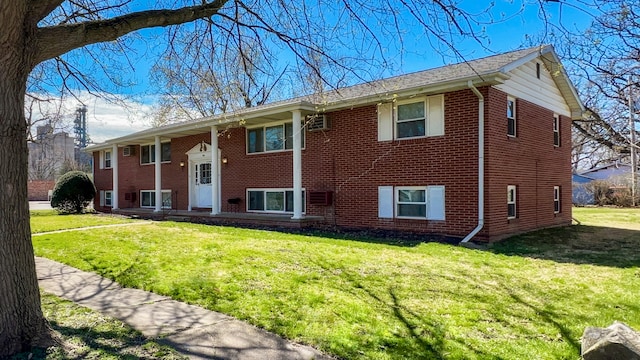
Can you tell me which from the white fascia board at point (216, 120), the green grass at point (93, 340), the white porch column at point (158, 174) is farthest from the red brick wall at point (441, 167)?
the green grass at point (93, 340)

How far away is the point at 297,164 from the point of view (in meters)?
13.7

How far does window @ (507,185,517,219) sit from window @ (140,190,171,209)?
14.8 metres

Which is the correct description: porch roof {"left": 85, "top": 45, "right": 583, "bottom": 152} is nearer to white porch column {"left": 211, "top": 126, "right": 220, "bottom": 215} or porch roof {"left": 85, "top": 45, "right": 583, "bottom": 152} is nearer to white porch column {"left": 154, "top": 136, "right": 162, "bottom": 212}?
white porch column {"left": 211, "top": 126, "right": 220, "bottom": 215}

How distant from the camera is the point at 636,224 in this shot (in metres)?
15.3

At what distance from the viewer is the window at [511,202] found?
12020 mm

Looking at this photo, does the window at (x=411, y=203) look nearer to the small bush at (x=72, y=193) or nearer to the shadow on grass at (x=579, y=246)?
Result: the shadow on grass at (x=579, y=246)

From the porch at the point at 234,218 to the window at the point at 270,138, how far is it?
95.2 inches

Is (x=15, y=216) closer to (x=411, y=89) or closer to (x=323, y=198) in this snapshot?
(x=411, y=89)

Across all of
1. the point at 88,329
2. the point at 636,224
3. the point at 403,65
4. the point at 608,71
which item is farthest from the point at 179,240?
the point at 636,224

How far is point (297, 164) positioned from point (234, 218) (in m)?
3.53

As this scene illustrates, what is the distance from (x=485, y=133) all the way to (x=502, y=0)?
6524mm

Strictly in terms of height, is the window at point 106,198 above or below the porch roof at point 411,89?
below

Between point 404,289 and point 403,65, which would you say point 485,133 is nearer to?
point 403,65

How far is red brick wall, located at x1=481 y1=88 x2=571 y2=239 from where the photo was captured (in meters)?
11.0
